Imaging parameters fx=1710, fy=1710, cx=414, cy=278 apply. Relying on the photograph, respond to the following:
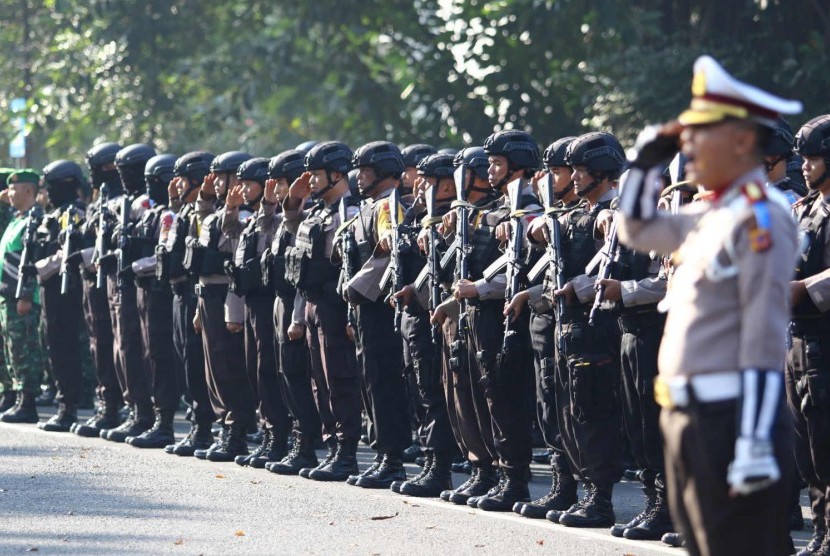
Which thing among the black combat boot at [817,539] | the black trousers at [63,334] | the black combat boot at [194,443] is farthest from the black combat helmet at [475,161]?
the black trousers at [63,334]

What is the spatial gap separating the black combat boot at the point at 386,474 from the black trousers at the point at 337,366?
1.33 ft

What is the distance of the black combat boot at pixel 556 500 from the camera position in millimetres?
9242

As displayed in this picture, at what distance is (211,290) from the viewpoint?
1227 centimetres

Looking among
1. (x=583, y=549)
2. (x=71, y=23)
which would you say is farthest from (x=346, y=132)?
(x=583, y=549)

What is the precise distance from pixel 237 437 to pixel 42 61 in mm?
17347

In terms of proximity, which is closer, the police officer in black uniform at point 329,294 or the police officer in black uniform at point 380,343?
the police officer in black uniform at point 380,343

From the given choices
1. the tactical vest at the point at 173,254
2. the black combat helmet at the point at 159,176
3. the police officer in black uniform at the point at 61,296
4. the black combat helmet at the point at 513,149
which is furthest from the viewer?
the police officer in black uniform at the point at 61,296

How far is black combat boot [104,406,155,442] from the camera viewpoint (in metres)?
13.4

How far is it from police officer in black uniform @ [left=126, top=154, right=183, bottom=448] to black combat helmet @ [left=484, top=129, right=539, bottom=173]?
Answer: 13.6 ft

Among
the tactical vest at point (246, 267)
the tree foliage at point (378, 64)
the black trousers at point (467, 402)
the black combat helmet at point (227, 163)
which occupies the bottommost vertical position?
the black trousers at point (467, 402)

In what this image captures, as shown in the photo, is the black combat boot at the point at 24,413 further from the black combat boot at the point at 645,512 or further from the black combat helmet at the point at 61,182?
the black combat boot at the point at 645,512

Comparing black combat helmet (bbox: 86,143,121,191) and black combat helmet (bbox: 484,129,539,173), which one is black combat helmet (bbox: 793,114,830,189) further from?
black combat helmet (bbox: 86,143,121,191)

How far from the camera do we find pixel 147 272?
13.0 m

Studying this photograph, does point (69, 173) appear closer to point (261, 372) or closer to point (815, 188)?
point (261, 372)
